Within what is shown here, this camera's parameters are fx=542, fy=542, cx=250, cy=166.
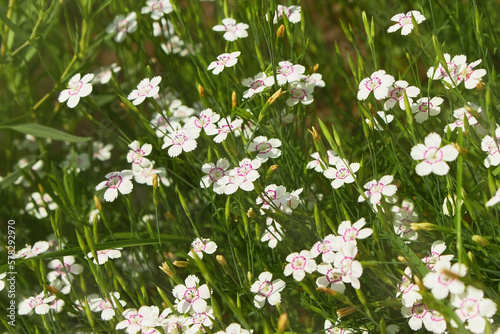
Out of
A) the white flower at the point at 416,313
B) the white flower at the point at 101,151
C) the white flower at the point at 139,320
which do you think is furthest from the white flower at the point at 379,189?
the white flower at the point at 101,151

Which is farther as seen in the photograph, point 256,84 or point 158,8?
point 158,8

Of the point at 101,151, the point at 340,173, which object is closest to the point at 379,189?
the point at 340,173

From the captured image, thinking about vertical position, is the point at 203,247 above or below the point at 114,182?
below

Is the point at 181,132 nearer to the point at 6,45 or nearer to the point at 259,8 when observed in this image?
the point at 259,8

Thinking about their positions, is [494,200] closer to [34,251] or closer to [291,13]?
[291,13]

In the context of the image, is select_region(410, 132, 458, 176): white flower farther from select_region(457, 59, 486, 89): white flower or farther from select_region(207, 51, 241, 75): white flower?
select_region(207, 51, 241, 75): white flower

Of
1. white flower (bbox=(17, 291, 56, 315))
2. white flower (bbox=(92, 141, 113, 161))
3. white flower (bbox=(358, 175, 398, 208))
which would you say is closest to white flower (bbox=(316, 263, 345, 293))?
white flower (bbox=(358, 175, 398, 208))

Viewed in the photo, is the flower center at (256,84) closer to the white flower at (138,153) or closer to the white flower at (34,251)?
the white flower at (138,153)

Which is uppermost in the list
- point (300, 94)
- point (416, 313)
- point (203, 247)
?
point (300, 94)

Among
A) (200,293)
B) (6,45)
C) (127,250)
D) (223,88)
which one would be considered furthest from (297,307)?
(6,45)
